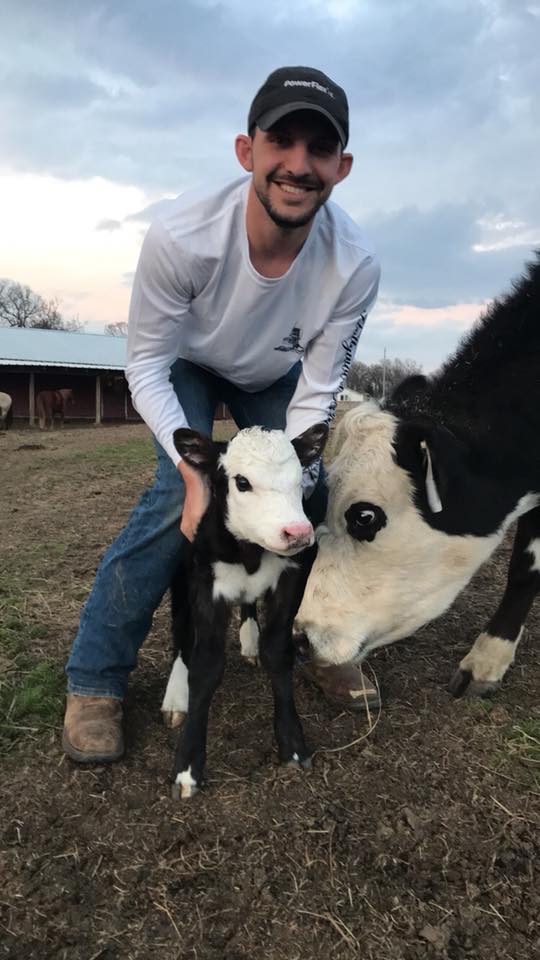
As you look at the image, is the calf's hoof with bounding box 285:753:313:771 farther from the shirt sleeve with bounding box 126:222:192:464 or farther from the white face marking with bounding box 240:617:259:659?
the shirt sleeve with bounding box 126:222:192:464

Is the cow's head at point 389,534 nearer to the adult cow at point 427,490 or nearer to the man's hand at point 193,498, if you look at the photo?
the adult cow at point 427,490

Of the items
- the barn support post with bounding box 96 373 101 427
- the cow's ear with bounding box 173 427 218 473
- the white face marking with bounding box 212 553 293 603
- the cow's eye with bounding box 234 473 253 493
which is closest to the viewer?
the cow's eye with bounding box 234 473 253 493

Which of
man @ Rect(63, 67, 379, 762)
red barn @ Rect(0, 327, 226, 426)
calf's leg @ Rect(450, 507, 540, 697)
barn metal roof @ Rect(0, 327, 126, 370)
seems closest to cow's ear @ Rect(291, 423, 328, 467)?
Result: man @ Rect(63, 67, 379, 762)

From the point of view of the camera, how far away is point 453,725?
10.9 feet

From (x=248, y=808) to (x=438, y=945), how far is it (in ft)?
2.69

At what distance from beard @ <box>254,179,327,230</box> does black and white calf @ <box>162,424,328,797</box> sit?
783mm

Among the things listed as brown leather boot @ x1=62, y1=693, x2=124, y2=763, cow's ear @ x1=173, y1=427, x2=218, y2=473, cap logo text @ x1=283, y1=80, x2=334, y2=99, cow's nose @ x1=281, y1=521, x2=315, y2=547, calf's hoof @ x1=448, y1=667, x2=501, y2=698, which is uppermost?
cap logo text @ x1=283, y1=80, x2=334, y2=99

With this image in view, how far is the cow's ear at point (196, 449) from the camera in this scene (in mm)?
2781

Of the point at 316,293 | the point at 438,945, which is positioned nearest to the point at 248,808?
the point at 438,945

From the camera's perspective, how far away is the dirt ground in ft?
7.12

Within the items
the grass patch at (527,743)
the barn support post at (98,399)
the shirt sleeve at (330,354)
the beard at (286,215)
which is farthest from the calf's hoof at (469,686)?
the barn support post at (98,399)

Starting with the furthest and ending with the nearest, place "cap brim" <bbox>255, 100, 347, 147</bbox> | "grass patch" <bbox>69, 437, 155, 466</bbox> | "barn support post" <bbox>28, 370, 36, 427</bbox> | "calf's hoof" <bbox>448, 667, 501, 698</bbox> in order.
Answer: "barn support post" <bbox>28, 370, 36, 427</bbox>, "grass patch" <bbox>69, 437, 155, 466</bbox>, "calf's hoof" <bbox>448, 667, 501, 698</bbox>, "cap brim" <bbox>255, 100, 347, 147</bbox>

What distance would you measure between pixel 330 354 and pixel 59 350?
118ft

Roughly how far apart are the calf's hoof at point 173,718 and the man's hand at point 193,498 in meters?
0.89
